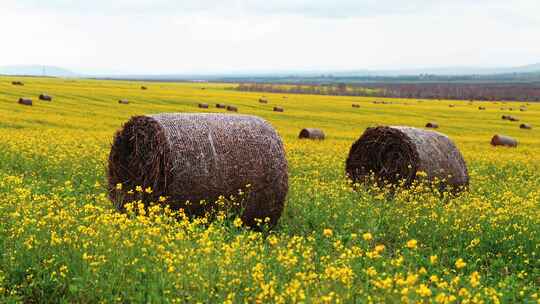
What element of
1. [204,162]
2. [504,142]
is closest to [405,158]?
[204,162]

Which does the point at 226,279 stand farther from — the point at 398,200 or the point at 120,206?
the point at 398,200

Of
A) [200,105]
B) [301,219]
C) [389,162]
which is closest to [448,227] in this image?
[301,219]

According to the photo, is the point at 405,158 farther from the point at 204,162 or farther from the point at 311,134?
the point at 311,134

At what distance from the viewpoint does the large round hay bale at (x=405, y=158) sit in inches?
587

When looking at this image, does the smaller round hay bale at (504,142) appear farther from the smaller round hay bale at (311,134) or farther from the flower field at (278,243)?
the smaller round hay bale at (311,134)

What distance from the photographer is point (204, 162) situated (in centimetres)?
1064

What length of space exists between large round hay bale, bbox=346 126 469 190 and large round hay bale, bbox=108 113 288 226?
3.99 metres

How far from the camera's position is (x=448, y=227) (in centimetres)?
1123

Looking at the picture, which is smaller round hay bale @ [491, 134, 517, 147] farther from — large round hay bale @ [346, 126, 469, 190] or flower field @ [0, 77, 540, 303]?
large round hay bale @ [346, 126, 469, 190]

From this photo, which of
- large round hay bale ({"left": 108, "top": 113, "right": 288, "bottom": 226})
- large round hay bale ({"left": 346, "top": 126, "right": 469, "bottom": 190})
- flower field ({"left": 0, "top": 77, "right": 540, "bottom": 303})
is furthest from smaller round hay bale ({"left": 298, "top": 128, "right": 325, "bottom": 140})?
large round hay bale ({"left": 108, "top": 113, "right": 288, "bottom": 226})

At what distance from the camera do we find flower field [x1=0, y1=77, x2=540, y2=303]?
6.64 m

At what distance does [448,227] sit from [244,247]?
5.05 metres

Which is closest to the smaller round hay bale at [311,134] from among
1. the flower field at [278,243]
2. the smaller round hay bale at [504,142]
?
the flower field at [278,243]

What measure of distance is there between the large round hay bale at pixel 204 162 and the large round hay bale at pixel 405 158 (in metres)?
3.99
